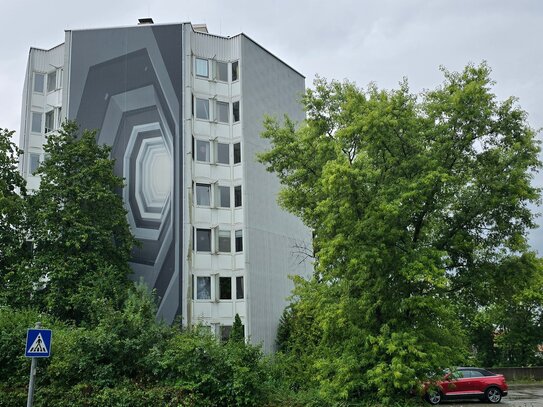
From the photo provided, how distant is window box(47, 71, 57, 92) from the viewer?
37.3 meters

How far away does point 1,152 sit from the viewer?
27.1 m

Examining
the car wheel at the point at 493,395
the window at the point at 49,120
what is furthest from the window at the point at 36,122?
the car wheel at the point at 493,395

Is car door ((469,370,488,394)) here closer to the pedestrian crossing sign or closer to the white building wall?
the pedestrian crossing sign

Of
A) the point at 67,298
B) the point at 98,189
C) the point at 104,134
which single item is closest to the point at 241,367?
the point at 67,298

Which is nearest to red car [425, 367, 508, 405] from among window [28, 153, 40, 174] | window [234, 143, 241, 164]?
window [234, 143, 241, 164]

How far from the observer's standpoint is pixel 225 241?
33469 mm

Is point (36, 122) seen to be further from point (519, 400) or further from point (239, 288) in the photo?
point (519, 400)

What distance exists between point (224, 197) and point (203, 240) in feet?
9.78

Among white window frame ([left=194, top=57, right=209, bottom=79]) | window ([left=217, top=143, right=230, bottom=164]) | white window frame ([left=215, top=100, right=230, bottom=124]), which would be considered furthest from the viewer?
white window frame ([left=194, top=57, right=209, bottom=79])

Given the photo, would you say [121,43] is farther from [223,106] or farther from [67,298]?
[67,298]

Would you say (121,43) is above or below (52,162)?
above

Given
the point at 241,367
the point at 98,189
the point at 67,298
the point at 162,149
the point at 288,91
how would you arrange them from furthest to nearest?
the point at 288,91
the point at 162,149
the point at 98,189
the point at 67,298
the point at 241,367

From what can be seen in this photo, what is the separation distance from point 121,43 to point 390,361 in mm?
26724

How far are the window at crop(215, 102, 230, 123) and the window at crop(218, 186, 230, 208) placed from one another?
14.4ft
